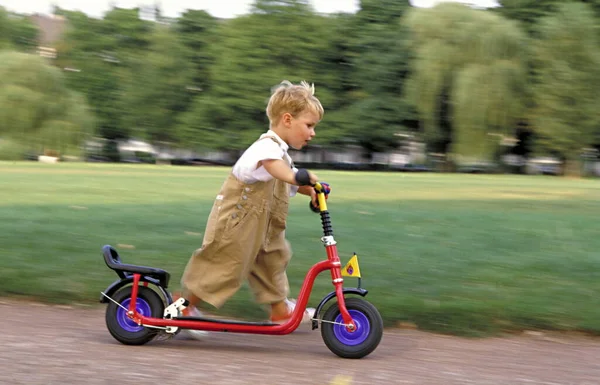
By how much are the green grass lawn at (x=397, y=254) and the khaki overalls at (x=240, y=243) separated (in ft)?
3.14

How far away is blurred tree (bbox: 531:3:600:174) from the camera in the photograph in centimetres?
4656

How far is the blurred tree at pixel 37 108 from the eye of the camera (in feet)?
169

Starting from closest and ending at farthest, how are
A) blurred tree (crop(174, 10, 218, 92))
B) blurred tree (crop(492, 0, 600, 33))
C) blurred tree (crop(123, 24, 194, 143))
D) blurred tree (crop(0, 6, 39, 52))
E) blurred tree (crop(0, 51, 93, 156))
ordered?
blurred tree (crop(0, 51, 93, 156)) → blurred tree (crop(492, 0, 600, 33)) → blurred tree (crop(123, 24, 194, 143)) → blurred tree (crop(174, 10, 218, 92)) → blurred tree (crop(0, 6, 39, 52))

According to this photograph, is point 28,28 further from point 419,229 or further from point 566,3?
point 419,229

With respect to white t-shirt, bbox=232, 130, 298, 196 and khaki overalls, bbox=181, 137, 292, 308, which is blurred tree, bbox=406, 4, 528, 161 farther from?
white t-shirt, bbox=232, 130, 298, 196

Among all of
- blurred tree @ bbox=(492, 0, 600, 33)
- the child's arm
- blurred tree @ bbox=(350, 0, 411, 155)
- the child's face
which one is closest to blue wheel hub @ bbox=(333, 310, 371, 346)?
the child's arm

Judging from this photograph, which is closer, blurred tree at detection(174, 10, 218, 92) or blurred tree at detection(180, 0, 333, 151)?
blurred tree at detection(180, 0, 333, 151)

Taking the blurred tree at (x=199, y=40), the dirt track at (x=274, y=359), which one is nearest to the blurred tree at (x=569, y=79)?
the blurred tree at (x=199, y=40)

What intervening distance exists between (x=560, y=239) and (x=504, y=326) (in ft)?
14.6

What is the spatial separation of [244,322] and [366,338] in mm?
734

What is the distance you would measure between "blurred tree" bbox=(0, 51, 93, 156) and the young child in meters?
49.0

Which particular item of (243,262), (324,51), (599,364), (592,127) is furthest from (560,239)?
(324,51)

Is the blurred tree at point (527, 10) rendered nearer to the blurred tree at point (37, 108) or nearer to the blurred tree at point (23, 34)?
the blurred tree at point (37, 108)

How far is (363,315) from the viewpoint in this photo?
491 cm
